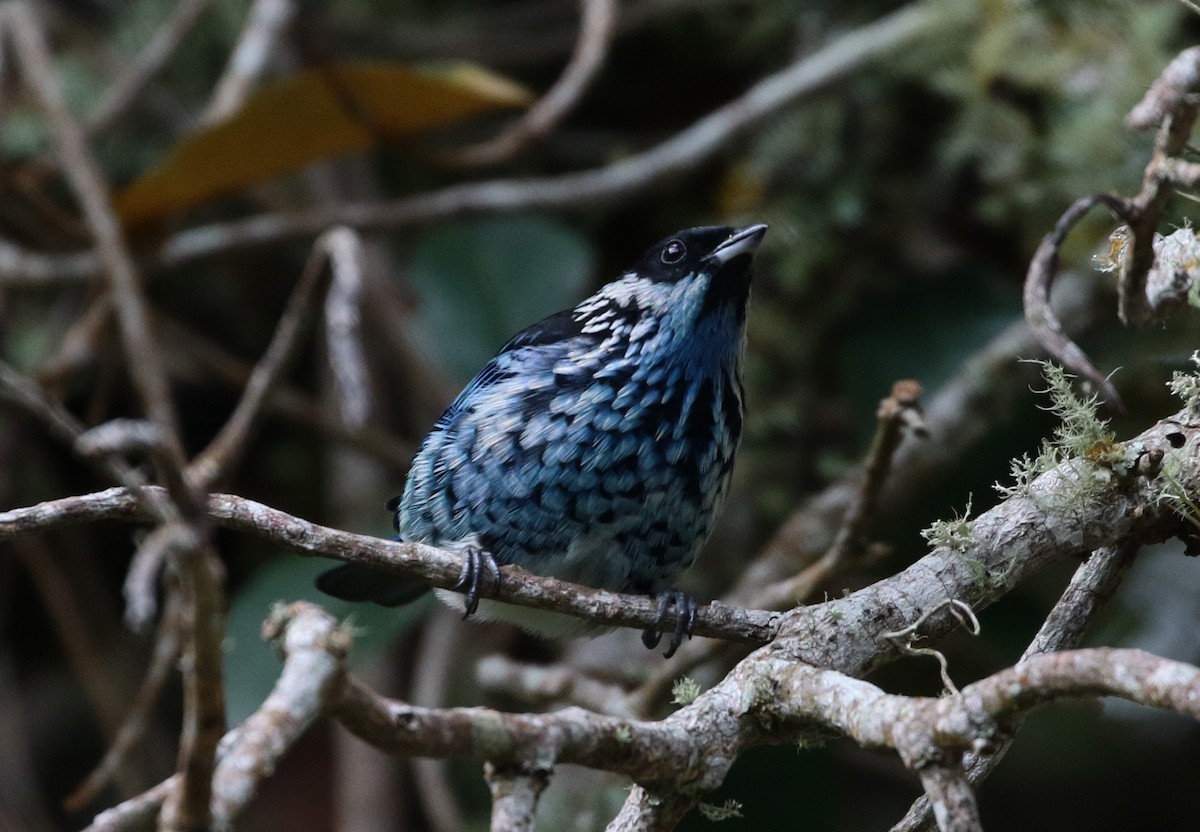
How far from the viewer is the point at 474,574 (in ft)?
7.15

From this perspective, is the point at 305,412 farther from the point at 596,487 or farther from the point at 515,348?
the point at 596,487

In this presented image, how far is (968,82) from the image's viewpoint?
12.5ft

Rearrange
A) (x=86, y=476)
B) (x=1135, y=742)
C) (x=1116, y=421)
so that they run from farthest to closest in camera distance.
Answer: (x=86, y=476) → (x=1135, y=742) → (x=1116, y=421)

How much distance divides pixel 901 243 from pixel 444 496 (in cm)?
225

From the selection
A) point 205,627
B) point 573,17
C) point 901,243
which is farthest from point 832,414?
point 205,627

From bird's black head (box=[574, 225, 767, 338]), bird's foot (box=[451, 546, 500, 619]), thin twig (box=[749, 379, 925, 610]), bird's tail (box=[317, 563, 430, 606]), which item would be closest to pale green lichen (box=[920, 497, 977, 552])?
thin twig (box=[749, 379, 925, 610])

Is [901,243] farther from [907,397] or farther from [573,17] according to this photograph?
[907,397]

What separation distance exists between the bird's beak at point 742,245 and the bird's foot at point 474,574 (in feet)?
2.59

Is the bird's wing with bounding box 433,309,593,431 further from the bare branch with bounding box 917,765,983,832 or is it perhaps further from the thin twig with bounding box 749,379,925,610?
the bare branch with bounding box 917,765,983,832

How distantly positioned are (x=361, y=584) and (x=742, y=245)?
1.14m

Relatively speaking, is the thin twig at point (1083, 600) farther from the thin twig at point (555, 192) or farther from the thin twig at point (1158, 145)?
the thin twig at point (555, 192)

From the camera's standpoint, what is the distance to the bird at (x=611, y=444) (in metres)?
2.49

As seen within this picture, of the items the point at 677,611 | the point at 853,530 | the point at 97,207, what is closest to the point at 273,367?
the point at 97,207

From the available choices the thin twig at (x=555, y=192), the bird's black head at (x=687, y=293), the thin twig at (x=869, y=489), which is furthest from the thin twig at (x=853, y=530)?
the thin twig at (x=555, y=192)
